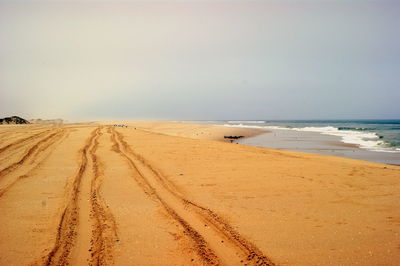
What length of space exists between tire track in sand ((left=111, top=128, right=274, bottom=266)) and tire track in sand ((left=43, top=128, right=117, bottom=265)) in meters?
1.20

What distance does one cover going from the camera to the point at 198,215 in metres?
5.18

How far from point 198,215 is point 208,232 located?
78 cm

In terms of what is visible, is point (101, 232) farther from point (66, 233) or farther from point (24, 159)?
point (24, 159)

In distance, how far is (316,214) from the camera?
5.23 metres

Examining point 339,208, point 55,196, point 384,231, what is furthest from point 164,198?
point 384,231

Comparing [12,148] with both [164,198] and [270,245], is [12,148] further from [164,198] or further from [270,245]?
[270,245]

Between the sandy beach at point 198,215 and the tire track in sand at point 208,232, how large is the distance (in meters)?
0.02

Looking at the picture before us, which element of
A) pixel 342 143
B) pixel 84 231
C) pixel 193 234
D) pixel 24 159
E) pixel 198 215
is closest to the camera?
pixel 193 234

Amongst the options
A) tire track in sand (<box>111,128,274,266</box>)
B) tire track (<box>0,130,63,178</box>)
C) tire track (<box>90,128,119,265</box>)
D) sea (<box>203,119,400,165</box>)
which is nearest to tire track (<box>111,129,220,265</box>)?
tire track in sand (<box>111,128,274,266</box>)

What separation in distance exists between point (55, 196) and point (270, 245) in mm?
4934

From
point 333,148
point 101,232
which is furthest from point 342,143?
point 101,232

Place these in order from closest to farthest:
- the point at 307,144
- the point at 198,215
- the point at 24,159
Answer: the point at 198,215 → the point at 24,159 → the point at 307,144

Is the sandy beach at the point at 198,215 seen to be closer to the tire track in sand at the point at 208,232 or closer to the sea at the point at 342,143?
the tire track in sand at the point at 208,232

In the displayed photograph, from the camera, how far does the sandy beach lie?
3.76m
